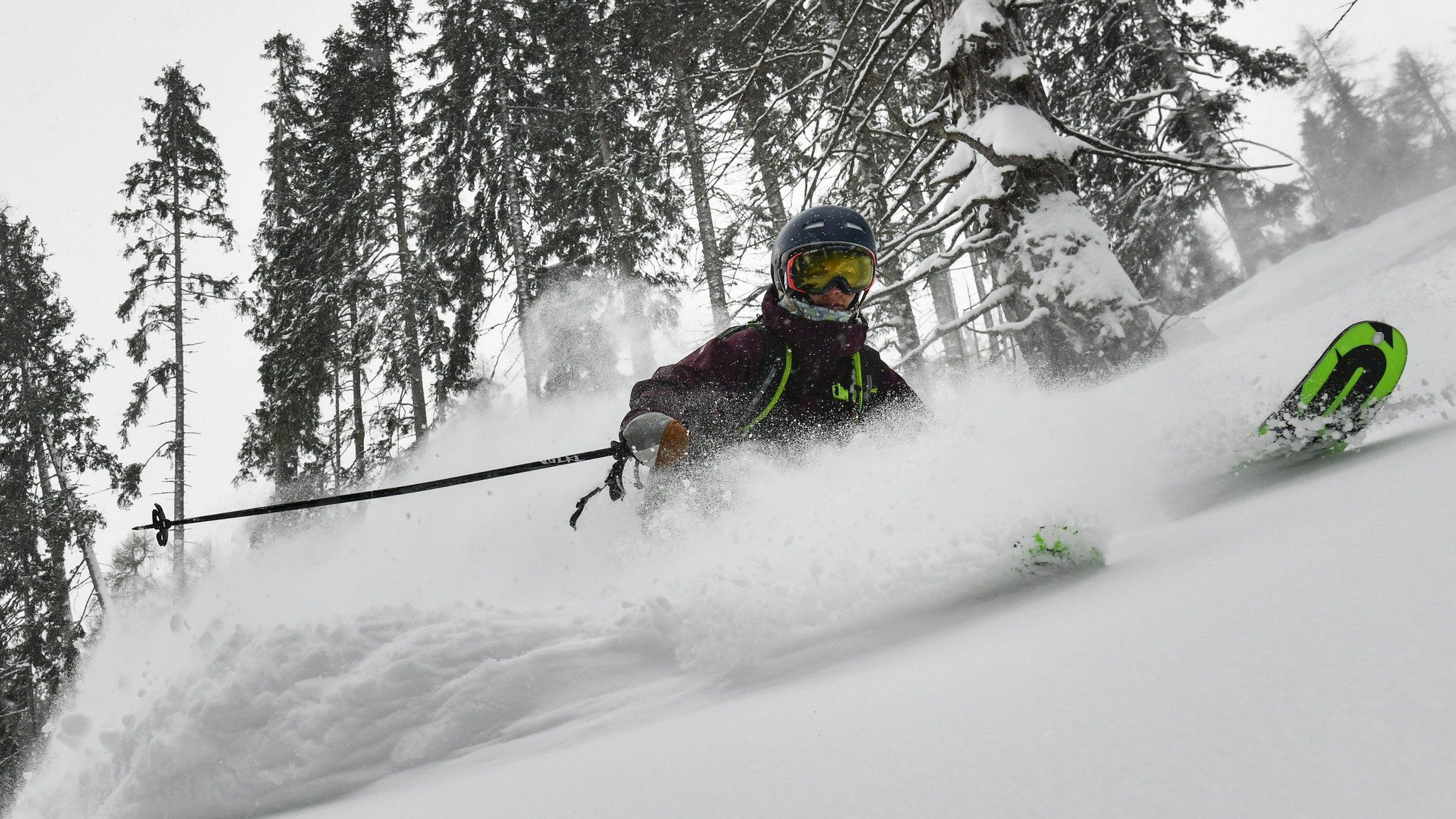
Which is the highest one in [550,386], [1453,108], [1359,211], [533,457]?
[1453,108]

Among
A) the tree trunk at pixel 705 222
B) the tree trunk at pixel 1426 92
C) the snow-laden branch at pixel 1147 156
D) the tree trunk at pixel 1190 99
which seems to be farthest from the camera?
the tree trunk at pixel 1426 92

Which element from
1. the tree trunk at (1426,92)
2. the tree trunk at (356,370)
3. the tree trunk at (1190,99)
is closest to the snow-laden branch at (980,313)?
the tree trunk at (1190,99)

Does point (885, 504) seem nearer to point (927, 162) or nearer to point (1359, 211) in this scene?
point (927, 162)

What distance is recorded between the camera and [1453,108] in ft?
115

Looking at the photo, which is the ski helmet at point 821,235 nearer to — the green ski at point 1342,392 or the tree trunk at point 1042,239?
the tree trunk at point 1042,239

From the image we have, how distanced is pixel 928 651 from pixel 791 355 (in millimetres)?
2474

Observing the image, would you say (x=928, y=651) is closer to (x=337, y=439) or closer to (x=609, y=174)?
(x=609, y=174)

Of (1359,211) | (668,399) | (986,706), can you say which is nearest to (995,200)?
(668,399)

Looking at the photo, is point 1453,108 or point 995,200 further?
point 1453,108

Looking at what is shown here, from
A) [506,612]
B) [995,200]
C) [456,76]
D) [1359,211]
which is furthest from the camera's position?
[1359,211]

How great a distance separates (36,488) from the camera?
1914 cm

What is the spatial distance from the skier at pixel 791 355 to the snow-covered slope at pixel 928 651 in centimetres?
26

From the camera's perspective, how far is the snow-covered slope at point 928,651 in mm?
783

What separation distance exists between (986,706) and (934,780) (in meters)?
0.22
